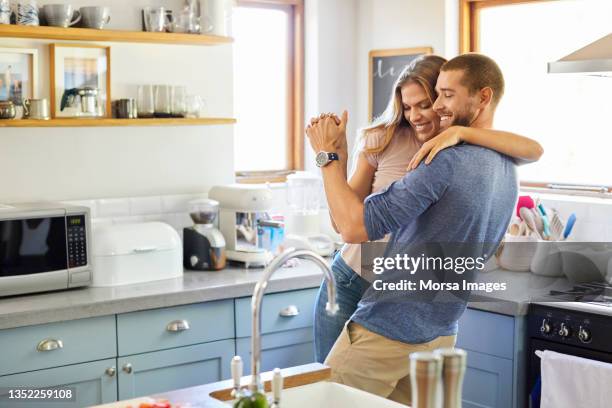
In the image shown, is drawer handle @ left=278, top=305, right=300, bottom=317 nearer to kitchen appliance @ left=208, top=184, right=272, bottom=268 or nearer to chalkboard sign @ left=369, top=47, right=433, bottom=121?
kitchen appliance @ left=208, top=184, right=272, bottom=268

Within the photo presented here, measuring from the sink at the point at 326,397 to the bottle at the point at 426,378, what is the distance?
0.67m

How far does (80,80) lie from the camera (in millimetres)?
3928

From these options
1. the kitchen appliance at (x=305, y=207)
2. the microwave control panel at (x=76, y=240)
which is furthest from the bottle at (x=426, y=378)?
the kitchen appliance at (x=305, y=207)

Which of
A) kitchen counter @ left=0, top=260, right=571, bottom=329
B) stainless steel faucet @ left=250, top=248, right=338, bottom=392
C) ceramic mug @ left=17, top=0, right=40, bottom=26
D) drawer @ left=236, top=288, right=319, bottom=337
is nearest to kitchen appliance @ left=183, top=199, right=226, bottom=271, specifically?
kitchen counter @ left=0, top=260, right=571, bottom=329

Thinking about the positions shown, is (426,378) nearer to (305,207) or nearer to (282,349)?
(282,349)

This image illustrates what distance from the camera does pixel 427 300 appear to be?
2545 millimetres

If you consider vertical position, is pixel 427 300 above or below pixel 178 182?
below

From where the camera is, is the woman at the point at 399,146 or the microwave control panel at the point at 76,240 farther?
the microwave control panel at the point at 76,240

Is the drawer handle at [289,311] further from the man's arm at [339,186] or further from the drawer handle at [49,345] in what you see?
the man's arm at [339,186]

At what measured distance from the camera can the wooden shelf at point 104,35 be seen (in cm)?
363

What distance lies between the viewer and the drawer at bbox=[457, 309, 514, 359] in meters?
3.52

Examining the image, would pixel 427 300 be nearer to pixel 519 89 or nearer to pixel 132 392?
pixel 132 392

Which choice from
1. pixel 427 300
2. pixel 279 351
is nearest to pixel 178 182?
pixel 279 351

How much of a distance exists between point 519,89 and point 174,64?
62.7 inches
